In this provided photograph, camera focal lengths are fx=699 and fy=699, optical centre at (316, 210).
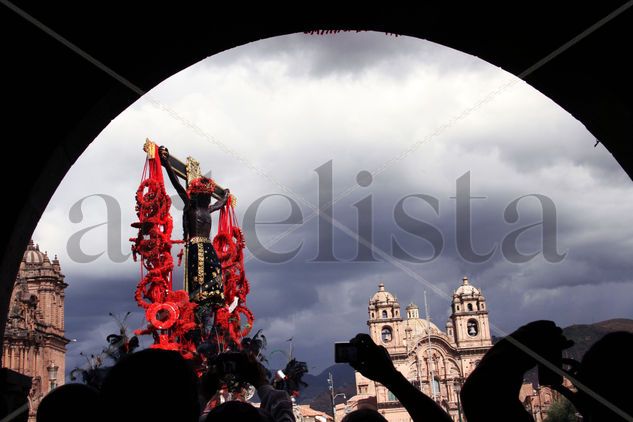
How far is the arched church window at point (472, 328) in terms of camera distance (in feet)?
258

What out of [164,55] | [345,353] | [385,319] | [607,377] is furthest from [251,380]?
[385,319]

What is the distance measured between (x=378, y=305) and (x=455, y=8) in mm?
76942

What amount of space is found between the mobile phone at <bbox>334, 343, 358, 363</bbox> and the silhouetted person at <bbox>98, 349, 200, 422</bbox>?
1.90 feet

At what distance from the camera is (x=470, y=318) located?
7888 centimetres

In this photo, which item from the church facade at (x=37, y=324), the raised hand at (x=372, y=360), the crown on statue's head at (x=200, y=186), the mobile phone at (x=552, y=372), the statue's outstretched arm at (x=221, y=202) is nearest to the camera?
the mobile phone at (x=552, y=372)

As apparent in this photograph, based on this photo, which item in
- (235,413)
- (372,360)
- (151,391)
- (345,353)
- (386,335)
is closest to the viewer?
(151,391)

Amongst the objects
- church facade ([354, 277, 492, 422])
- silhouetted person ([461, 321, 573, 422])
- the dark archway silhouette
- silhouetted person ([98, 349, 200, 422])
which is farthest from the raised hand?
church facade ([354, 277, 492, 422])

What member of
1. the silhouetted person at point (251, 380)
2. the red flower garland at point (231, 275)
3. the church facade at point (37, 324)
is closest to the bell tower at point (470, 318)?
the church facade at point (37, 324)

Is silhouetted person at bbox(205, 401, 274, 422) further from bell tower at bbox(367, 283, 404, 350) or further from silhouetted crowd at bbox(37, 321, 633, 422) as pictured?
bell tower at bbox(367, 283, 404, 350)

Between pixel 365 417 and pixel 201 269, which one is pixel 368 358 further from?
pixel 201 269

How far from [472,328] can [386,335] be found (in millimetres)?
9855

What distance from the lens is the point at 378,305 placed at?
79.2 m

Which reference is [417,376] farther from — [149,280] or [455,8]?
[455,8]

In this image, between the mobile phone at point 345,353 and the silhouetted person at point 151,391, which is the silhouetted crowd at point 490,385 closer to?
the silhouetted person at point 151,391
